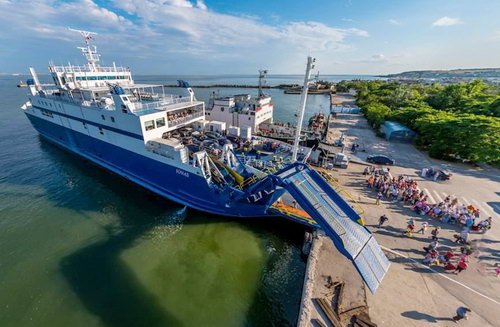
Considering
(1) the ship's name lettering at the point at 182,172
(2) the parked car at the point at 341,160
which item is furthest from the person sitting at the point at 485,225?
(1) the ship's name lettering at the point at 182,172

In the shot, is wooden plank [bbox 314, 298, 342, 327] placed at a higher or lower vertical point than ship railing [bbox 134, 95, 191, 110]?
lower

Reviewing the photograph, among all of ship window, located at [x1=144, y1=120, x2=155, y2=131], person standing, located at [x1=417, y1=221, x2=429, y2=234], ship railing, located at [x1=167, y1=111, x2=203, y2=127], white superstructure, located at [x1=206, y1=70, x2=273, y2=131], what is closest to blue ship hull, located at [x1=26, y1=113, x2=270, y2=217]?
ship window, located at [x1=144, y1=120, x2=155, y2=131]

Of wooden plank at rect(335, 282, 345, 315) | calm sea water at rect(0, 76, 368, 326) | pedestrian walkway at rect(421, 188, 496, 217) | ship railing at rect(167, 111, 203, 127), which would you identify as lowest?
calm sea water at rect(0, 76, 368, 326)

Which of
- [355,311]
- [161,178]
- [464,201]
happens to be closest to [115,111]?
[161,178]

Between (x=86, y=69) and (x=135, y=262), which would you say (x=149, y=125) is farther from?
(x=86, y=69)

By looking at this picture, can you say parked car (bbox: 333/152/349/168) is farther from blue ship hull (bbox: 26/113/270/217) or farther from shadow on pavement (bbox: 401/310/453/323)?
shadow on pavement (bbox: 401/310/453/323)

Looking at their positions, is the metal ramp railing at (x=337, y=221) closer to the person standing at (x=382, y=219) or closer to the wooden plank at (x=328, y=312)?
the wooden plank at (x=328, y=312)

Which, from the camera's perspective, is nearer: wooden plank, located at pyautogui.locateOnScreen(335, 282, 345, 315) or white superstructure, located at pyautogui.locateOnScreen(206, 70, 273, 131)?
wooden plank, located at pyautogui.locateOnScreen(335, 282, 345, 315)
